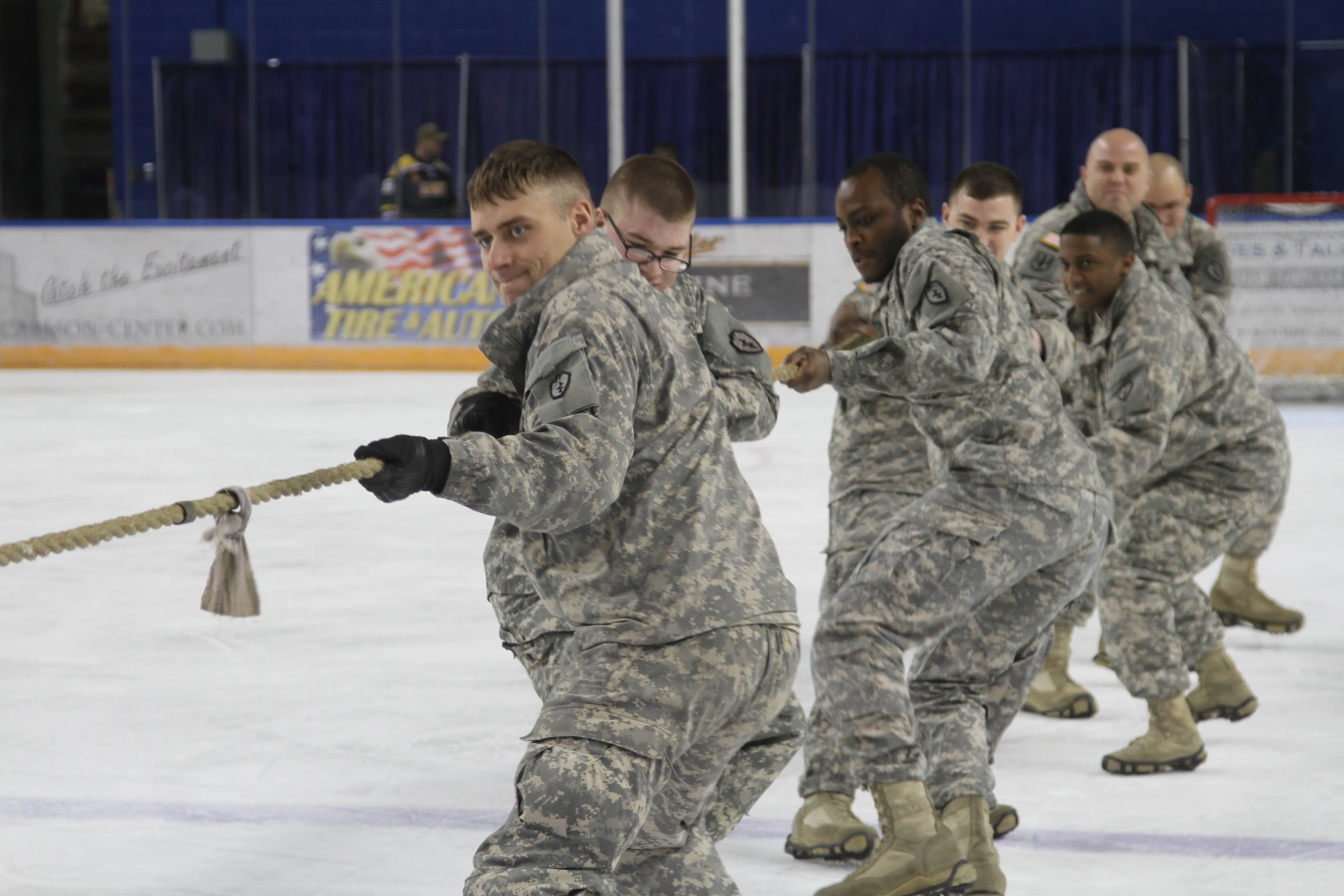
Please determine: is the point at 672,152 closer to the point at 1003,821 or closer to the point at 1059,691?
the point at 1059,691

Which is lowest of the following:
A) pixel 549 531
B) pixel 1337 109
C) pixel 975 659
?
pixel 975 659

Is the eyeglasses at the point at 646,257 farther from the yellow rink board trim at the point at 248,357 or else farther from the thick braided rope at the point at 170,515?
the yellow rink board trim at the point at 248,357

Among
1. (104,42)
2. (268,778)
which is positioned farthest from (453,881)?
(104,42)

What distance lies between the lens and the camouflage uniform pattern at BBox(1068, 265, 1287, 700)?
3.63m

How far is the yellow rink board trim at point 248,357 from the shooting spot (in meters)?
13.4

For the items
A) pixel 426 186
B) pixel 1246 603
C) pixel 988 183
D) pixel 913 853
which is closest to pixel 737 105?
pixel 426 186

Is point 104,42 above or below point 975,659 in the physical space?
above

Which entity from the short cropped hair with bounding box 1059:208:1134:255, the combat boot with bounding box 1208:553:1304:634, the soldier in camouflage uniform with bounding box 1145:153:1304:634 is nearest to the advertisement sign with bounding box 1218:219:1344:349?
the soldier in camouflage uniform with bounding box 1145:153:1304:634

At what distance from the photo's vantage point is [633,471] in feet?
7.03

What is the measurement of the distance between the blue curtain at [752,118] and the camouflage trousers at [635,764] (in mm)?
15467

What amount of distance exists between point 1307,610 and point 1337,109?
1321 centimetres

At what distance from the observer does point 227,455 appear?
870 cm

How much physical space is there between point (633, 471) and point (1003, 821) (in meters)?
1.60

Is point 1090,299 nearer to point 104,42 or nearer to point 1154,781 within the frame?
point 1154,781
